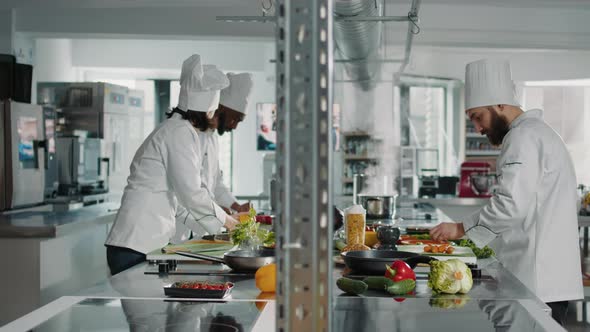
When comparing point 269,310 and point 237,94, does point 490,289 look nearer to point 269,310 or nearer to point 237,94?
point 269,310

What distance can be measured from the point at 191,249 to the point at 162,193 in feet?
3.17

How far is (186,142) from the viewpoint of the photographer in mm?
3668

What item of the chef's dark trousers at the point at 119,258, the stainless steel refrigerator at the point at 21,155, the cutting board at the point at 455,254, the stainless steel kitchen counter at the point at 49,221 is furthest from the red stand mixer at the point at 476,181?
the cutting board at the point at 455,254

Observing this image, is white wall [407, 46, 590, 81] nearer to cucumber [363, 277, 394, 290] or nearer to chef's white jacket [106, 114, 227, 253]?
chef's white jacket [106, 114, 227, 253]

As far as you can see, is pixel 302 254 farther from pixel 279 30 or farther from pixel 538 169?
pixel 538 169

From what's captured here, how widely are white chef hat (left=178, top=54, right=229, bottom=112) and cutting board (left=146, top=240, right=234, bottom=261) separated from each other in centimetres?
103

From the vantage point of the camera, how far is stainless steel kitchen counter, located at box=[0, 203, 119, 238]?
4.37 metres

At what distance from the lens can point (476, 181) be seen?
7793mm

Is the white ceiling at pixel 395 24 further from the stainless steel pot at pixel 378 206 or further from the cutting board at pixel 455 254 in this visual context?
the cutting board at pixel 455 254

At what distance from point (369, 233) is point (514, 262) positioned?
614mm

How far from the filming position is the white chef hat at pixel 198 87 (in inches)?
152

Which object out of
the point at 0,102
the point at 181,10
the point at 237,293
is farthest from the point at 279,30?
the point at 181,10

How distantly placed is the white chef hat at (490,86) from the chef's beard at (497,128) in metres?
0.06

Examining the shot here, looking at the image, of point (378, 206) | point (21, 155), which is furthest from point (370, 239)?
point (21, 155)
